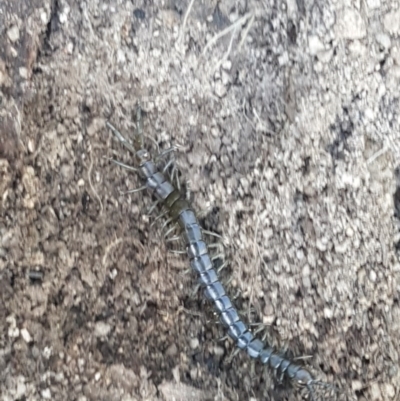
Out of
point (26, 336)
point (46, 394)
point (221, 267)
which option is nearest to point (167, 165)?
point (221, 267)

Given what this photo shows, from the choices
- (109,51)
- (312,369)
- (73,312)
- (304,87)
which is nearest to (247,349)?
(312,369)

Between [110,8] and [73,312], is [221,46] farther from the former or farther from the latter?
[73,312]

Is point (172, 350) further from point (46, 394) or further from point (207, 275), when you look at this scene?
point (46, 394)

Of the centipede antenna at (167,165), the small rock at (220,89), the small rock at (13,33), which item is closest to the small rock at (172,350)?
the centipede antenna at (167,165)

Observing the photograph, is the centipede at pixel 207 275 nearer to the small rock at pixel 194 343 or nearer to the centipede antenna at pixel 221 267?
the centipede antenna at pixel 221 267

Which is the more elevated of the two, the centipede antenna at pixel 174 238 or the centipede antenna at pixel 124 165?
the centipede antenna at pixel 124 165
